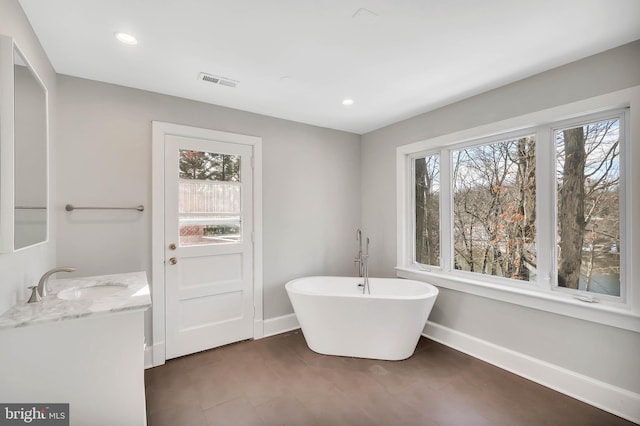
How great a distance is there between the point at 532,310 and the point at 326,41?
258 centimetres

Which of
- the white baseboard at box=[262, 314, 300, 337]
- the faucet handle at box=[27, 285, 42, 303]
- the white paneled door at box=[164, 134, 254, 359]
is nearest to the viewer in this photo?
the faucet handle at box=[27, 285, 42, 303]

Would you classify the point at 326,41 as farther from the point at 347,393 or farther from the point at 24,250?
the point at 347,393

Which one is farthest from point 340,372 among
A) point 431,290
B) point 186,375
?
point 186,375

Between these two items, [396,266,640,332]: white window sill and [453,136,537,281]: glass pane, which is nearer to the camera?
[396,266,640,332]: white window sill

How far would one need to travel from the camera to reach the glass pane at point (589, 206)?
2076 mm

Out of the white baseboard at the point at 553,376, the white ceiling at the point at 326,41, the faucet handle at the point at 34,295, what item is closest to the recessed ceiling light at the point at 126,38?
the white ceiling at the point at 326,41

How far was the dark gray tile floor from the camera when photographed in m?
1.93

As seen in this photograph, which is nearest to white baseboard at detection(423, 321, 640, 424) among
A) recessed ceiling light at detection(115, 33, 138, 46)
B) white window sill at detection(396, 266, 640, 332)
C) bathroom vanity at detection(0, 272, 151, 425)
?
white window sill at detection(396, 266, 640, 332)

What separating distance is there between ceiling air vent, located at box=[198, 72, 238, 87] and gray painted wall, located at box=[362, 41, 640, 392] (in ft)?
6.51

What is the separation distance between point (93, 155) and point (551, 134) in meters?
3.71

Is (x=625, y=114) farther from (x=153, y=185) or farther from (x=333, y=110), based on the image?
(x=153, y=185)

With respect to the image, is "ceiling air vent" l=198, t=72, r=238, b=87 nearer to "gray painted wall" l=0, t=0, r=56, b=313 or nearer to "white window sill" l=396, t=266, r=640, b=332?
"gray painted wall" l=0, t=0, r=56, b=313

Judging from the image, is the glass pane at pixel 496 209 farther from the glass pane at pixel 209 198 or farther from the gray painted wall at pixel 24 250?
the gray painted wall at pixel 24 250

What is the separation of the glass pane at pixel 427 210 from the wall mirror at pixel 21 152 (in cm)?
331
